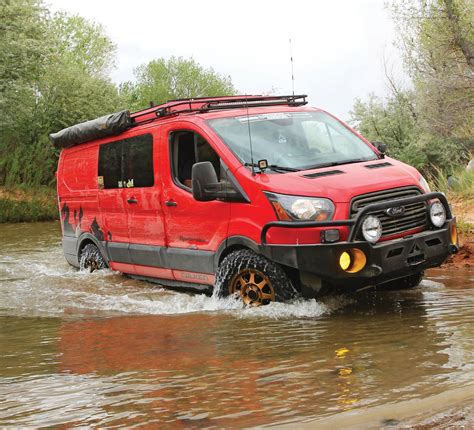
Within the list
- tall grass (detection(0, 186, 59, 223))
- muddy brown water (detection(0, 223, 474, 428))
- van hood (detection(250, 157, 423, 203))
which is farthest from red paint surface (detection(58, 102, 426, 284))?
tall grass (detection(0, 186, 59, 223))

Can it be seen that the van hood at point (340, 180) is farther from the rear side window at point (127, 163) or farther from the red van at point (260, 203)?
the rear side window at point (127, 163)

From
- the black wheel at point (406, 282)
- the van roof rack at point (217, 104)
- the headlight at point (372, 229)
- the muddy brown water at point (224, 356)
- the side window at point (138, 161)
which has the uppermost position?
the van roof rack at point (217, 104)

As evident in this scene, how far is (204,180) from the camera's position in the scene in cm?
717

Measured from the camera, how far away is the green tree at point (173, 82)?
254 feet

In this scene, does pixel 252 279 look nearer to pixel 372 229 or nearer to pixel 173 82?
pixel 372 229

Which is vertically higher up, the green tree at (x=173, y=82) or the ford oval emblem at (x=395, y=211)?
the green tree at (x=173, y=82)

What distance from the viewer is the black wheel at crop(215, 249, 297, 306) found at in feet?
22.3

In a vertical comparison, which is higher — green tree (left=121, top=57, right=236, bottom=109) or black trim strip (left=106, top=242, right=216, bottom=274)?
green tree (left=121, top=57, right=236, bottom=109)

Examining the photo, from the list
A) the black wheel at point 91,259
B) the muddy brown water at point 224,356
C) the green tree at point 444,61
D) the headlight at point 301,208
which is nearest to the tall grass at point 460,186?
the muddy brown water at point 224,356

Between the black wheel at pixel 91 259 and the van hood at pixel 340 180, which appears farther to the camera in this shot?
the black wheel at pixel 91 259

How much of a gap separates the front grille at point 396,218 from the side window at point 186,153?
70.3 inches

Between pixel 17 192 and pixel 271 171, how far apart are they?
26.3 meters

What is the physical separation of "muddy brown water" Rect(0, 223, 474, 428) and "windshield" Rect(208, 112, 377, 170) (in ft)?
4.45

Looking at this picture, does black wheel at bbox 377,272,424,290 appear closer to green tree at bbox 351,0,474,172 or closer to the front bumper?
the front bumper
